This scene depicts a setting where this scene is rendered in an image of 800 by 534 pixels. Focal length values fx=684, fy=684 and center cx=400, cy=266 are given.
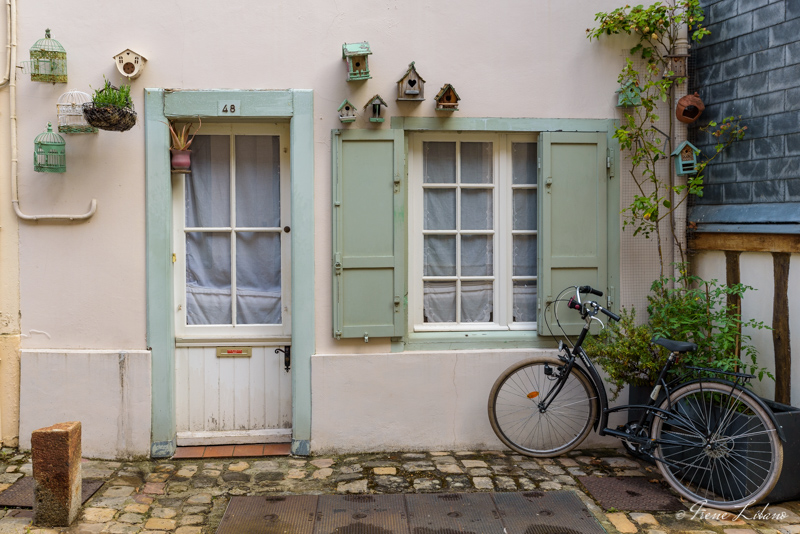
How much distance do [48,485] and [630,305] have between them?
4.19 m

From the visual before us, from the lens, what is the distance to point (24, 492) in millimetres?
4324

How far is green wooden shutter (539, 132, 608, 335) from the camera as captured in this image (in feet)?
17.2

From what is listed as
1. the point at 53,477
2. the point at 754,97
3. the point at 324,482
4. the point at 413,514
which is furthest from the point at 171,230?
the point at 754,97

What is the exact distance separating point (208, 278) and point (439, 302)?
1813 millimetres

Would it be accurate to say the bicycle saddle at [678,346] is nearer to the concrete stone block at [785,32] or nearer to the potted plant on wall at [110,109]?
the concrete stone block at [785,32]

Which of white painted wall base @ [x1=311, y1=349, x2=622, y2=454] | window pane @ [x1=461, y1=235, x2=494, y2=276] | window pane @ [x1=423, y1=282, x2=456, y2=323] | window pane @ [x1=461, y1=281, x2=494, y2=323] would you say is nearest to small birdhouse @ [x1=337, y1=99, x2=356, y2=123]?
window pane @ [x1=461, y1=235, x2=494, y2=276]

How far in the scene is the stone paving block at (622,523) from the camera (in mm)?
3955

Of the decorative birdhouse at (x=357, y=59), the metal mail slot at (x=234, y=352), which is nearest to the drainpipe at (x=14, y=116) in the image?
the metal mail slot at (x=234, y=352)

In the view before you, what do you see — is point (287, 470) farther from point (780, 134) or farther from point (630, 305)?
point (780, 134)

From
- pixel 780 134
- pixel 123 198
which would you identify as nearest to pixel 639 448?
pixel 780 134

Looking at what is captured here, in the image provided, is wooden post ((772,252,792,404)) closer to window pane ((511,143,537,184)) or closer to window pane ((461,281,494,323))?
window pane ((511,143,537,184))

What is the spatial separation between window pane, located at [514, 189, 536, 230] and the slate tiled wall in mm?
1331

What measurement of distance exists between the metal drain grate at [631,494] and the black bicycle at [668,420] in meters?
0.13

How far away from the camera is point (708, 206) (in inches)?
211
